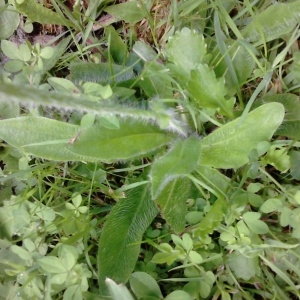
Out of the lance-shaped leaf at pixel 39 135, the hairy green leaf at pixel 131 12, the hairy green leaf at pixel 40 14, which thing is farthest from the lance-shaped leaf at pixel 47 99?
the hairy green leaf at pixel 40 14

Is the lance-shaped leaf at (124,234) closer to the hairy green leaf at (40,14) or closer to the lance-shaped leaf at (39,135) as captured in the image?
the lance-shaped leaf at (39,135)

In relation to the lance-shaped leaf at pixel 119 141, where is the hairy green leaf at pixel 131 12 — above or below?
above

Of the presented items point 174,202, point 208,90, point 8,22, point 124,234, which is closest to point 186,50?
point 208,90

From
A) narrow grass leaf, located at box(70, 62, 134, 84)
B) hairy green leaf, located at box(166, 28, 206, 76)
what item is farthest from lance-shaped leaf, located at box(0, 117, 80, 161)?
hairy green leaf, located at box(166, 28, 206, 76)

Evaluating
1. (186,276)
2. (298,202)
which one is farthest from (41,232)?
(298,202)

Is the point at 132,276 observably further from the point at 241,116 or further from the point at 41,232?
the point at 241,116

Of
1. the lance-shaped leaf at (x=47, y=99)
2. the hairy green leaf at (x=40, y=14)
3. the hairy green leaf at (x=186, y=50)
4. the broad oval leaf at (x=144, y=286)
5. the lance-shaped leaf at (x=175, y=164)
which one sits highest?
the lance-shaped leaf at (x=47, y=99)

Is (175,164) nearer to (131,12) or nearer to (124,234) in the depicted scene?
(124,234)
